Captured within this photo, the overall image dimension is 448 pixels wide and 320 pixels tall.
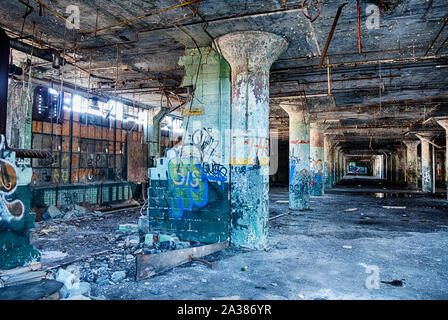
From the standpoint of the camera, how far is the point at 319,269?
530 cm

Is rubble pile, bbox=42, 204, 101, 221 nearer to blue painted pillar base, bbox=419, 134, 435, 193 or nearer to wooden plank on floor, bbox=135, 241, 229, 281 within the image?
wooden plank on floor, bbox=135, 241, 229, 281

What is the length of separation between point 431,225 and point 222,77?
7.84m

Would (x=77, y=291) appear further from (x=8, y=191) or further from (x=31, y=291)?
(x=8, y=191)

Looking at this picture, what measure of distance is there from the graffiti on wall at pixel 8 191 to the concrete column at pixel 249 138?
13.2 ft

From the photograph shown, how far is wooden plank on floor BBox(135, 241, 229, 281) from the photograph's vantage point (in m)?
4.82

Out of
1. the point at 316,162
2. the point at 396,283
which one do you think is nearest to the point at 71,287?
the point at 396,283

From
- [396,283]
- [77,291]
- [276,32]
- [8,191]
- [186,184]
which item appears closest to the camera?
[77,291]

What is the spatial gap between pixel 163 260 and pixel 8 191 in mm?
2655

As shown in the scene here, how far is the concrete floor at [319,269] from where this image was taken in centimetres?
429

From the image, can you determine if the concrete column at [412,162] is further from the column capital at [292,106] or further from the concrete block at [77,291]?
the concrete block at [77,291]

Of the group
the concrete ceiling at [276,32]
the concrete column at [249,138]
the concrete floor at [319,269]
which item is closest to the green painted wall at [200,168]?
the concrete column at [249,138]

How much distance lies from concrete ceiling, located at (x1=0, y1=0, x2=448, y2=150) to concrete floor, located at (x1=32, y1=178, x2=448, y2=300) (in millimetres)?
4462

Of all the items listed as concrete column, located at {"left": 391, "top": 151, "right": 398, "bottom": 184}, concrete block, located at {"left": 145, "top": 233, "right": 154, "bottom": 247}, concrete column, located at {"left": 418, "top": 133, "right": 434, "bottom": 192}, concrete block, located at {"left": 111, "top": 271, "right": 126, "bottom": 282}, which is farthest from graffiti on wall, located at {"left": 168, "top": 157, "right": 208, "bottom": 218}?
concrete column, located at {"left": 391, "top": 151, "right": 398, "bottom": 184}
